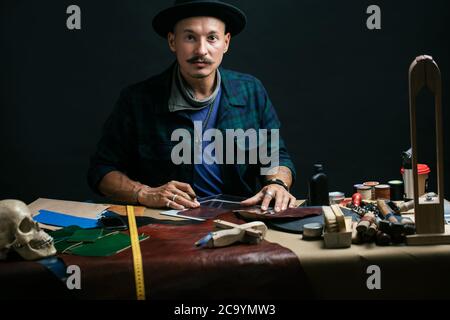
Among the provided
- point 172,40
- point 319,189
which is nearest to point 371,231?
point 319,189

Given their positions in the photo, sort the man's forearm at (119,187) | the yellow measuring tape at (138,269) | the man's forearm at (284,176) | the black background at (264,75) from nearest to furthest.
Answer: the yellow measuring tape at (138,269) → the man's forearm at (119,187) → the man's forearm at (284,176) → the black background at (264,75)

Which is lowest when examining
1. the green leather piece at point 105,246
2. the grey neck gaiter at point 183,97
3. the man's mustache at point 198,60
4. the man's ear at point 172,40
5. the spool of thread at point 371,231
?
the green leather piece at point 105,246

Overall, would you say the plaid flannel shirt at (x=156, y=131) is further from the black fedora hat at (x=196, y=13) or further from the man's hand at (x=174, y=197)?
the man's hand at (x=174, y=197)

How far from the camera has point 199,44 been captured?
3.45m

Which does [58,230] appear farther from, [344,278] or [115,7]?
[115,7]

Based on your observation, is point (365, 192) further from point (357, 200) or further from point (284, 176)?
point (284, 176)

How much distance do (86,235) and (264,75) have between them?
248 cm

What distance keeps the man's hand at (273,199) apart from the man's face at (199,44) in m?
0.84

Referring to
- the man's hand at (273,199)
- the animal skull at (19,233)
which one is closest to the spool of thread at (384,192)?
the man's hand at (273,199)

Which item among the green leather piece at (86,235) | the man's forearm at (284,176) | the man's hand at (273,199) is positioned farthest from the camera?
the man's forearm at (284,176)

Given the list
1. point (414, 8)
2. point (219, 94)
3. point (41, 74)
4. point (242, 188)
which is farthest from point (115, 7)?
point (414, 8)

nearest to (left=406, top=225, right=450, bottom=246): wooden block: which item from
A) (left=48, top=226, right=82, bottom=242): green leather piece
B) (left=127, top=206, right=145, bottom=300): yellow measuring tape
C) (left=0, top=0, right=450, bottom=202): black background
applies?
(left=127, top=206, right=145, bottom=300): yellow measuring tape

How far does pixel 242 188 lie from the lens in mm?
3785

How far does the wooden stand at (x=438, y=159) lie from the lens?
236cm
